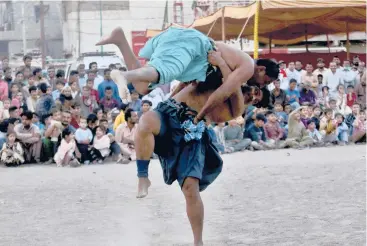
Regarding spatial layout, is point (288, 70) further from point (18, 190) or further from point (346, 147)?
point (18, 190)

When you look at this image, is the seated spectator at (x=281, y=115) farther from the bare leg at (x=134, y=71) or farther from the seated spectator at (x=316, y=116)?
the bare leg at (x=134, y=71)

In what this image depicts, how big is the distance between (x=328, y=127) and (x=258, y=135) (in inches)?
59.5

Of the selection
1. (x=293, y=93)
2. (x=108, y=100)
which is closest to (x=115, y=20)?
(x=293, y=93)

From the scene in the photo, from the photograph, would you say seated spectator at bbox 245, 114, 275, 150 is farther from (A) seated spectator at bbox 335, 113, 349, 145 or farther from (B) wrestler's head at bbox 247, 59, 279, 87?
(B) wrestler's head at bbox 247, 59, 279, 87

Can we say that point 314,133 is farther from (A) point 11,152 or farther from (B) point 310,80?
(A) point 11,152

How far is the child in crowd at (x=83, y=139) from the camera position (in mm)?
13352

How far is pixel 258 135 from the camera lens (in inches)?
592

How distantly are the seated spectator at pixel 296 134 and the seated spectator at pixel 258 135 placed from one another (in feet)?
1.12

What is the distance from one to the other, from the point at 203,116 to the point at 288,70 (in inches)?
498

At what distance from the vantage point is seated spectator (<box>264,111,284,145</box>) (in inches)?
598

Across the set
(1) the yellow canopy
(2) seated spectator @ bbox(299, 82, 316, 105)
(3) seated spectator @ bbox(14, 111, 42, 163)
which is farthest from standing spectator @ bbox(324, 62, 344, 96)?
(3) seated spectator @ bbox(14, 111, 42, 163)

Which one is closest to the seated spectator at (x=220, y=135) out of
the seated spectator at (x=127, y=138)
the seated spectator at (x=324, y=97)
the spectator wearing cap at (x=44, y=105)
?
the seated spectator at (x=127, y=138)

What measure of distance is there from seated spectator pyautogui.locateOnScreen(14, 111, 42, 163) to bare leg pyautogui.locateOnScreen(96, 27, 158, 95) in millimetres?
7721

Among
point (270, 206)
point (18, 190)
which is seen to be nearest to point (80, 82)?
point (18, 190)
